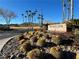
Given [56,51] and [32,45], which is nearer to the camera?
[56,51]

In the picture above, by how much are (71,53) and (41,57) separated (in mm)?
1845

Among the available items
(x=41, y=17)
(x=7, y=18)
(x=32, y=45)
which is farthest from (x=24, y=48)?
(x=7, y=18)

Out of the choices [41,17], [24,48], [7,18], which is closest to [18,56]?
[24,48]

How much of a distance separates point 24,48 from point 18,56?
3.89 feet

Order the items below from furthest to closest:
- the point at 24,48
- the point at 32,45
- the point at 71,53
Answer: the point at 32,45
the point at 24,48
the point at 71,53

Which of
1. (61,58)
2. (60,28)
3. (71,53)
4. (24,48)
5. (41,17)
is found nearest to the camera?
(61,58)

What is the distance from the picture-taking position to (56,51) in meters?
11.0

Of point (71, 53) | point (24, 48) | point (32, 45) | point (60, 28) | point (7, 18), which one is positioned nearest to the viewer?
point (71, 53)

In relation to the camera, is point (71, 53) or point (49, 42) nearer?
point (71, 53)

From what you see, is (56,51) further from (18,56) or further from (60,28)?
(60,28)

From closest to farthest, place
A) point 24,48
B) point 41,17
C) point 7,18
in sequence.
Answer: point 24,48 < point 41,17 < point 7,18

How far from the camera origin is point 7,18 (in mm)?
96438

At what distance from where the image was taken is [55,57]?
10.8m

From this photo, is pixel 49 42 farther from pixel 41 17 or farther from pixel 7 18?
pixel 7 18
